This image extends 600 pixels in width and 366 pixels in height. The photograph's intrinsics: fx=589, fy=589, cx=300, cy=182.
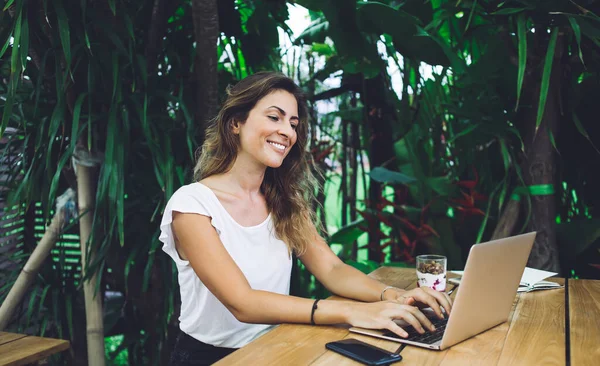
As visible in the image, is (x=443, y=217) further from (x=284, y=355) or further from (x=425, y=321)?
(x=284, y=355)

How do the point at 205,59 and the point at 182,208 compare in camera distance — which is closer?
the point at 182,208

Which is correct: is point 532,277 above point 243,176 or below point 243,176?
below

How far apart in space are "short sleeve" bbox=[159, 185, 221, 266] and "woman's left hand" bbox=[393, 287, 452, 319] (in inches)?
21.4

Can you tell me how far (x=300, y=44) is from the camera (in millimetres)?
3344

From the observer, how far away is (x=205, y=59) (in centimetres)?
253

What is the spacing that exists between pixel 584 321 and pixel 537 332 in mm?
181

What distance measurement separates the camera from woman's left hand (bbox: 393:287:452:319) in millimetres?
1406

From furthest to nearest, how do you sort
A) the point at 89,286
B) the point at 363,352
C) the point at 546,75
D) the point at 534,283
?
the point at 89,286
the point at 546,75
the point at 534,283
the point at 363,352

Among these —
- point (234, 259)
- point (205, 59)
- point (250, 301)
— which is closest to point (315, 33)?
point (205, 59)

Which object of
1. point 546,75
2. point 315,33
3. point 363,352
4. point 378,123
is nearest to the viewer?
point 363,352

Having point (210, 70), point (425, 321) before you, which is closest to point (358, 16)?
point (210, 70)

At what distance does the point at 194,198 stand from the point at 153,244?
2.94 feet

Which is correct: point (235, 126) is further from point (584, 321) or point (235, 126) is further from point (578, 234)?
point (578, 234)

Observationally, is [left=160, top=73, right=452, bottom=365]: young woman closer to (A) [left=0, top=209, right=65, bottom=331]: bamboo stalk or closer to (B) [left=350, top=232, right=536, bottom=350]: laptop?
(B) [left=350, top=232, right=536, bottom=350]: laptop
